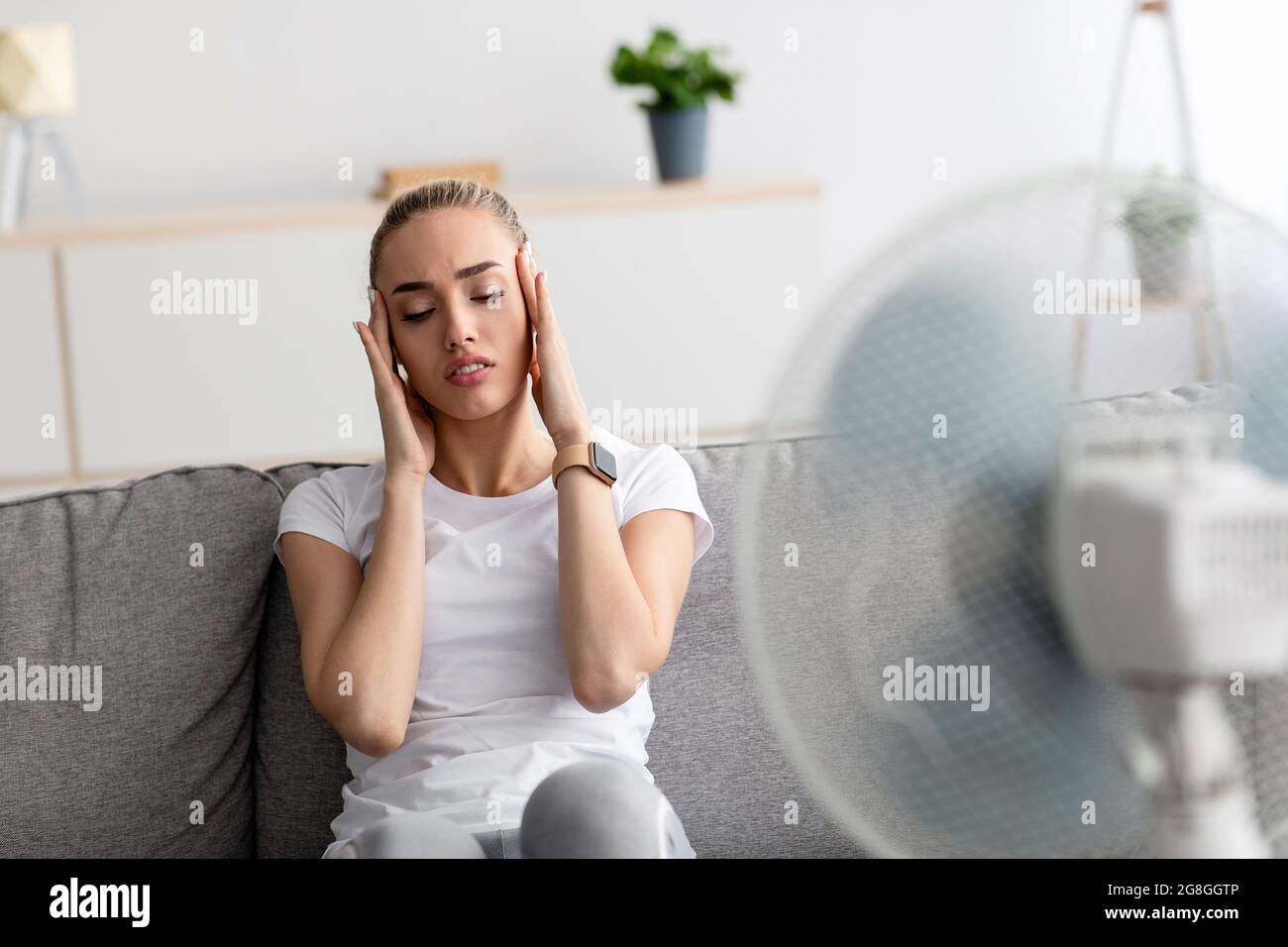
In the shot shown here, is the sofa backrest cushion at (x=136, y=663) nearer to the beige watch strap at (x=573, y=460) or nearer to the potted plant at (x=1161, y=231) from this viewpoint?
the beige watch strap at (x=573, y=460)

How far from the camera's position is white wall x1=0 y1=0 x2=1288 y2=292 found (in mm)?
3742

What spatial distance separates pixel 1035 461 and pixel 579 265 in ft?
9.61

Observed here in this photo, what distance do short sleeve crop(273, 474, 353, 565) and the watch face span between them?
283 mm

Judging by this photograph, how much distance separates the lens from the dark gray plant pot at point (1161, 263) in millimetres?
659

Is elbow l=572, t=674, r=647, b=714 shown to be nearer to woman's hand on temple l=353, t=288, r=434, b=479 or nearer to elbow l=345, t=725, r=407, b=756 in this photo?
elbow l=345, t=725, r=407, b=756

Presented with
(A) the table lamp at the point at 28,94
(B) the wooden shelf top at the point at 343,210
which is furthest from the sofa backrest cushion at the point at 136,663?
(A) the table lamp at the point at 28,94

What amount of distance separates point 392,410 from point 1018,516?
859mm

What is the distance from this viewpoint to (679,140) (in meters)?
3.58

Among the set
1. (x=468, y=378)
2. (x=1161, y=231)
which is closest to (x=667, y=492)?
(x=468, y=378)

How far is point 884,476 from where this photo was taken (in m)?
0.68

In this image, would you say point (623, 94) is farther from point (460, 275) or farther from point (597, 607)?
point (597, 607)

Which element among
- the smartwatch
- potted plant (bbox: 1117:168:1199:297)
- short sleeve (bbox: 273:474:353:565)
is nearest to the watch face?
the smartwatch

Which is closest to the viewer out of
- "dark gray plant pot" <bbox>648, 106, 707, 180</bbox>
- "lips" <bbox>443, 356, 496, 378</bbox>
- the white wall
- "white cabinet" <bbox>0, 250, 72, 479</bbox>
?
"lips" <bbox>443, 356, 496, 378</bbox>

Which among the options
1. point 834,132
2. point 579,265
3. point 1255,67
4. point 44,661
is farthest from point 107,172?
point 1255,67
